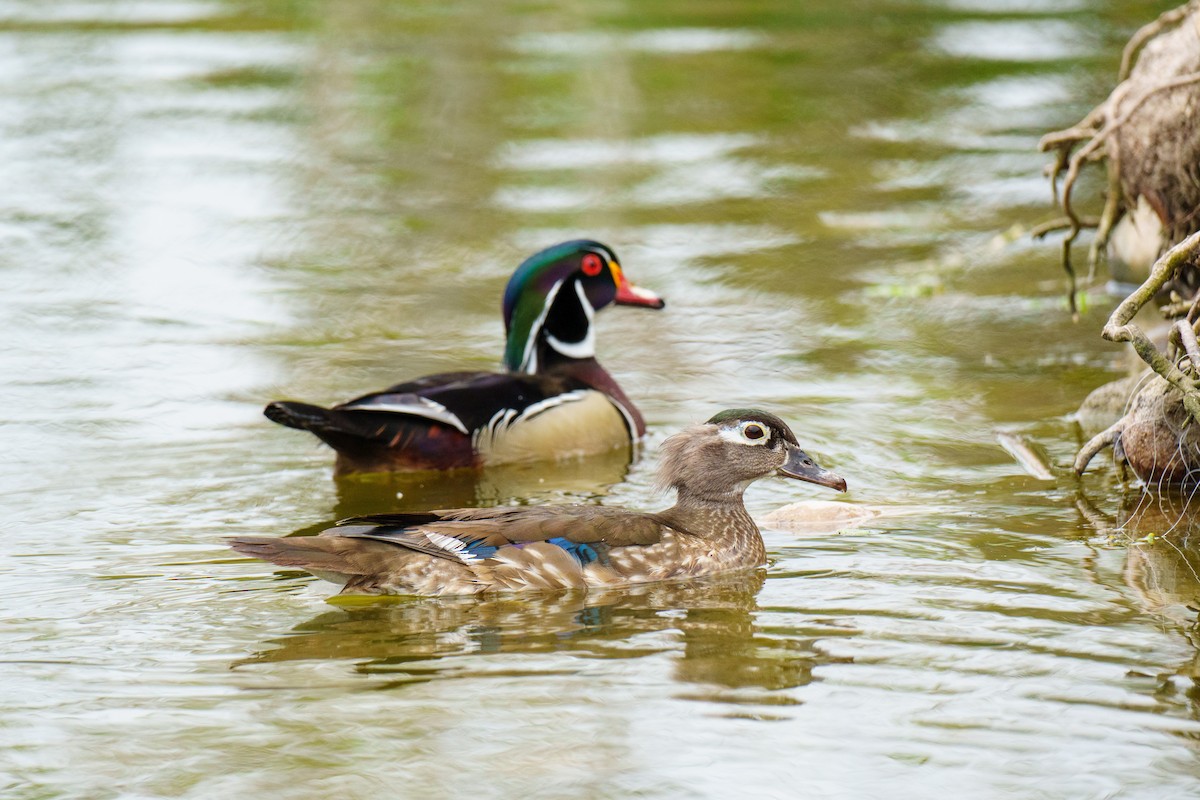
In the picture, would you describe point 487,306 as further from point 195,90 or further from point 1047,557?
point 195,90

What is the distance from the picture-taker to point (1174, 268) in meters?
8.10

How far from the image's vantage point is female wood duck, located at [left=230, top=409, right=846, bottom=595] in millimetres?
7359

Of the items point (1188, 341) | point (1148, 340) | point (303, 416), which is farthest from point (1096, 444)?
point (303, 416)

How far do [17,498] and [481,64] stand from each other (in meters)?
12.9

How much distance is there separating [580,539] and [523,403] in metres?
2.43

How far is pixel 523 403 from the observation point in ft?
32.6

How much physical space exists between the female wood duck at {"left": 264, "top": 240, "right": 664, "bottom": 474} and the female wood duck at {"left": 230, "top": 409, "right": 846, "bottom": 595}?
5.22 feet

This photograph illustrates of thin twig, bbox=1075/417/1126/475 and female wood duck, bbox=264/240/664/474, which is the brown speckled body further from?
thin twig, bbox=1075/417/1126/475

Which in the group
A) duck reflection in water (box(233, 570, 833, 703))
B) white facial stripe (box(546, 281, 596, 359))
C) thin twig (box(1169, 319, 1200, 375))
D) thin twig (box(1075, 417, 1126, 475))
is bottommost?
duck reflection in water (box(233, 570, 833, 703))

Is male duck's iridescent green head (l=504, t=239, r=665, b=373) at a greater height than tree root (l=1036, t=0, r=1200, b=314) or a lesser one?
lesser

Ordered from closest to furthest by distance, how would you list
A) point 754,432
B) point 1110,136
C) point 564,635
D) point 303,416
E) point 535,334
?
point 564,635
point 754,432
point 303,416
point 1110,136
point 535,334

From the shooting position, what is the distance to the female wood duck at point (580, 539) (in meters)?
7.36

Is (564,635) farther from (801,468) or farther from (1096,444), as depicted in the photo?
(1096,444)

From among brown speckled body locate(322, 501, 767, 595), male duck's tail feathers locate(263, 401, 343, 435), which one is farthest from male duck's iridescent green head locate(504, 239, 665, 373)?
brown speckled body locate(322, 501, 767, 595)
